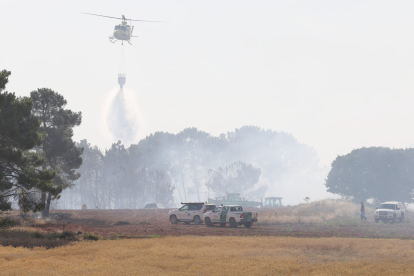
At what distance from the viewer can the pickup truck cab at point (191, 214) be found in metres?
37.3

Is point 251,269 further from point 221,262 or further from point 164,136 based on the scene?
point 164,136

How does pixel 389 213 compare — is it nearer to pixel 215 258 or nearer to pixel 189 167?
pixel 215 258

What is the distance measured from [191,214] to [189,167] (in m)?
85.6

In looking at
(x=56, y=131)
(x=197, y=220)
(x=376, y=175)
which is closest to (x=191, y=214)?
(x=197, y=220)

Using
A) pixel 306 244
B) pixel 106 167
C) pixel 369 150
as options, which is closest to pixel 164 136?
pixel 106 167

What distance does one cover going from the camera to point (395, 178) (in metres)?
80.9

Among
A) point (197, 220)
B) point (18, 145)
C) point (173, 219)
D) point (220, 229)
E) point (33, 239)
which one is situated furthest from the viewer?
point (173, 219)

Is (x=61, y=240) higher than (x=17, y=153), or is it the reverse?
(x=17, y=153)

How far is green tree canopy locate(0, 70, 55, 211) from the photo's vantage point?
24.9 m

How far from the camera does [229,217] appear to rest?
34094 mm

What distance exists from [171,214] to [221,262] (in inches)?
905

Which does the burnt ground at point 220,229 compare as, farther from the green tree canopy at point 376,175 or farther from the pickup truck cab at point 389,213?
the green tree canopy at point 376,175

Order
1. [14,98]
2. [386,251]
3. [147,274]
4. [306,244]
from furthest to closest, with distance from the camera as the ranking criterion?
[14,98], [306,244], [386,251], [147,274]

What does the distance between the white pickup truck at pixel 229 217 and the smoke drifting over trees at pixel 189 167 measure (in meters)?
68.2
